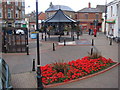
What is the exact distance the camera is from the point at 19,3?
146 ft

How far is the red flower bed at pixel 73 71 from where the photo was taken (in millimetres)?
7994

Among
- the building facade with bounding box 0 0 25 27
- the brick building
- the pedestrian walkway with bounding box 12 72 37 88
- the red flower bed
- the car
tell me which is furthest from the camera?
the brick building

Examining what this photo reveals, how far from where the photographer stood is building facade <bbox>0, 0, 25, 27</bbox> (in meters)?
36.5

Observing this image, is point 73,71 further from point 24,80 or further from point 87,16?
point 87,16

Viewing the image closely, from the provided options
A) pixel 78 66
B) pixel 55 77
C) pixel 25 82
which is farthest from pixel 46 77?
pixel 78 66

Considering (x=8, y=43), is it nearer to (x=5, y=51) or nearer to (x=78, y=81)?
(x=5, y=51)

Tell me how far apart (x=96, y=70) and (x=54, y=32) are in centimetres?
2504

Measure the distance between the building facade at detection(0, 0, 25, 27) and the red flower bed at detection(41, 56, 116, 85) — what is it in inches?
1102

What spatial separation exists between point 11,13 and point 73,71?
34.4 m

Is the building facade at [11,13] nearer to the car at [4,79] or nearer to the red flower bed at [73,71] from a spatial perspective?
the red flower bed at [73,71]

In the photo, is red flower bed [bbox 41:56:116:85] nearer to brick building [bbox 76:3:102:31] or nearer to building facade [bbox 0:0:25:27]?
building facade [bbox 0:0:25:27]

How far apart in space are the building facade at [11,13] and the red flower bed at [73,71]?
28.0 m

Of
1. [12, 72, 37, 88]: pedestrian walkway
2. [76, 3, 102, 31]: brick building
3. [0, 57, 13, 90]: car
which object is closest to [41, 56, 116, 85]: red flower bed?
[12, 72, 37, 88]: pedestrian walkway

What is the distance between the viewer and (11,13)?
39969 millimetres
